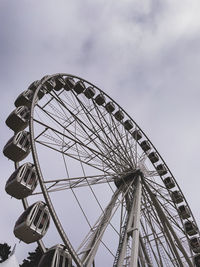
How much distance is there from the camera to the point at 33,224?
9.12 meters

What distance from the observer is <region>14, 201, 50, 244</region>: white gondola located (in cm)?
897

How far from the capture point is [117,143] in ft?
50.8

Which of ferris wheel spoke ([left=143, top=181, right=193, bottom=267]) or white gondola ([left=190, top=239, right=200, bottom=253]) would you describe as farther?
white gondola ([left=190, top=239, right=200, bottom=253])

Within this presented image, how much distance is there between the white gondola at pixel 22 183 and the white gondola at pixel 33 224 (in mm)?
808

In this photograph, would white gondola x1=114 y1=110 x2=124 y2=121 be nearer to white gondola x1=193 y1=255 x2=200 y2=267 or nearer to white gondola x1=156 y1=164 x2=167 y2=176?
white gondola x1=156 y1=164 x2=167 y2=176

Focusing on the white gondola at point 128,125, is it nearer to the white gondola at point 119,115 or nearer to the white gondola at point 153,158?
the white gondola at point 119,115


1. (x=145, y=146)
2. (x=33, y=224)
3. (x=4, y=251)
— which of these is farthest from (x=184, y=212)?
(x=4, y=251)

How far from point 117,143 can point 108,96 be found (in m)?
4.13

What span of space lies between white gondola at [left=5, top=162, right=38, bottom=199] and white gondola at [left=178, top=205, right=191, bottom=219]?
407 inches

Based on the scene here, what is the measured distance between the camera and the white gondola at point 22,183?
10031 mm

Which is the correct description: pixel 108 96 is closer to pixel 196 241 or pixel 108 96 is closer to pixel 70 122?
pixel 70 122

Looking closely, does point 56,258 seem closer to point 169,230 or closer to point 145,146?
point 169,230

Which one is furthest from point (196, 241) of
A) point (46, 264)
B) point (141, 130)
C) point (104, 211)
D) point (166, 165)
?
point (46, 264)

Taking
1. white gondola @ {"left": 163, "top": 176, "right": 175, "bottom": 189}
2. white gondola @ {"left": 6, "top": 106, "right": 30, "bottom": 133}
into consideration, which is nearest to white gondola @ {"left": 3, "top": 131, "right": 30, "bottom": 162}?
white gondola @ {"left": 6, "top": 106, "right": 30, "bottom": 133}
